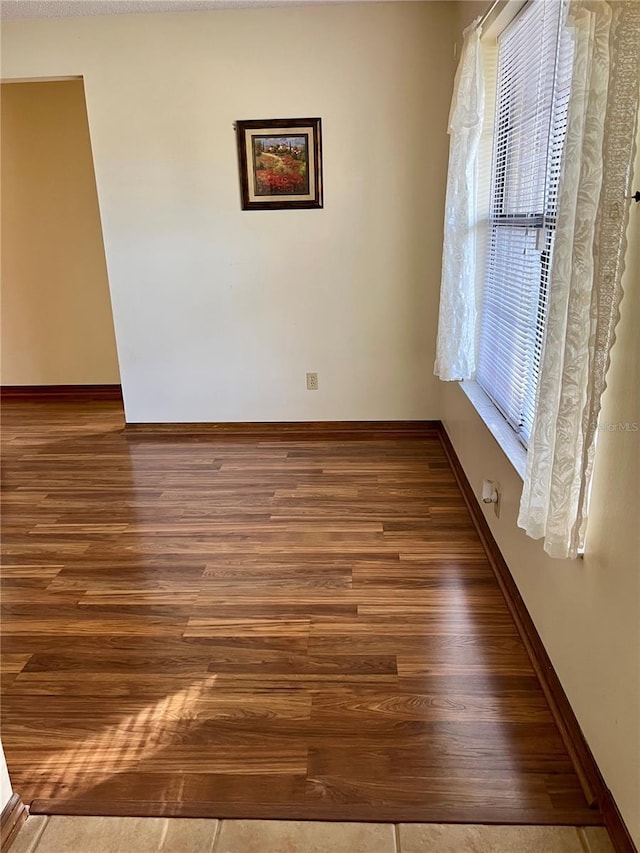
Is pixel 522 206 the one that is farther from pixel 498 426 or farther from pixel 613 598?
pixel 613 598

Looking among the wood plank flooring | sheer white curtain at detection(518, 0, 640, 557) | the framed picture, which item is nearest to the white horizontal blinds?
sheer white curtain at detection(518, 0, 640, 557)

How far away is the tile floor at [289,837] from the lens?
1.36 metres

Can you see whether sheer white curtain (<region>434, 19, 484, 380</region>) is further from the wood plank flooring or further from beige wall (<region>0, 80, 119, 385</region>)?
beige wall (<region>0, 80, 119, 385</region>)

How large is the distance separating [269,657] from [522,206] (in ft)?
6.13

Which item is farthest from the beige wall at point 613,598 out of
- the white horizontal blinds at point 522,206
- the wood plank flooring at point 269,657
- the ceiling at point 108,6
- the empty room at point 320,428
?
the ceiling at point 108,6

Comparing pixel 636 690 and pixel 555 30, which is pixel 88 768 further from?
pixel 555 30

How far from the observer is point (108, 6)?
10.7 feet

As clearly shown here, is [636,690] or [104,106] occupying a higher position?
[104,106]

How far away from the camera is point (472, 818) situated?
142 cm

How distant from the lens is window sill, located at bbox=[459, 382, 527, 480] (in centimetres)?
213

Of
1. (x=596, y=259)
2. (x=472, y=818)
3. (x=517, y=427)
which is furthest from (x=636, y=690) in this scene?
(x=517, y=427)

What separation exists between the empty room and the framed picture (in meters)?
0.02

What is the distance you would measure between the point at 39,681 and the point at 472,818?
4.32 feet

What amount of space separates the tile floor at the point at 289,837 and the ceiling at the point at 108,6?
11.9 ft
